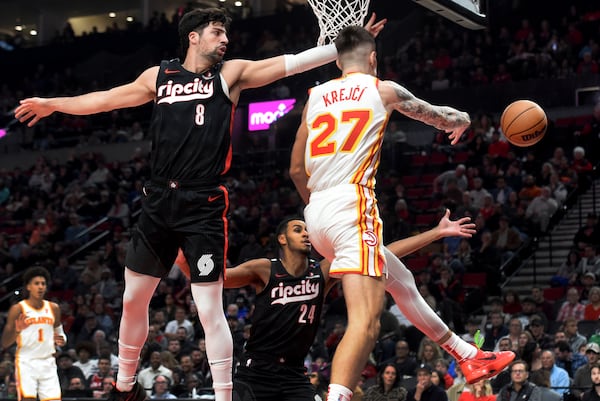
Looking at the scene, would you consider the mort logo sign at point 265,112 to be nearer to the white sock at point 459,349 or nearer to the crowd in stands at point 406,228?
the crowd in stands at point 406,228

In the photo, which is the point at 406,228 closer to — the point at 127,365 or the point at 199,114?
the point at 127,365

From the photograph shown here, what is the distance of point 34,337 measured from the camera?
11.5 meters

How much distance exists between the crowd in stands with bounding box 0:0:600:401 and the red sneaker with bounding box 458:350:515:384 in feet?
2.83

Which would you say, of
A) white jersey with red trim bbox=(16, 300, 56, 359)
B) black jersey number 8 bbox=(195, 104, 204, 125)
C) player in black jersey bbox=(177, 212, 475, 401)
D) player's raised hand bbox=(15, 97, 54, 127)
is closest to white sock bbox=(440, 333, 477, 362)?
player in black jersey bbox=(177, 212, 475, 401)

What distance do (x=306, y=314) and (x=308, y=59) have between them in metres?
2.03

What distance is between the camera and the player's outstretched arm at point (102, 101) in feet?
21.2

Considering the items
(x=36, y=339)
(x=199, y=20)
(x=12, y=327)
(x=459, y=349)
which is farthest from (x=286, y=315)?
(x=36, y=339)

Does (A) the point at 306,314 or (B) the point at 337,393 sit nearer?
(B) the point at 337,393

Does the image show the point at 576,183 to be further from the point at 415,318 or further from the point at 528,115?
the point at 415,318

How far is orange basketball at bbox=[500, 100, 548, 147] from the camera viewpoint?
7.46 metres

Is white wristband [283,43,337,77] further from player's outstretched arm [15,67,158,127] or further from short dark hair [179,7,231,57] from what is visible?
player's outstretched arm [15,67,158,127]

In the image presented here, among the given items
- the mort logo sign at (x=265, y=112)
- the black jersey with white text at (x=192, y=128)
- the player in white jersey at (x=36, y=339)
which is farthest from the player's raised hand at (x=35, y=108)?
the mort logo sign at (x=265, y=112)

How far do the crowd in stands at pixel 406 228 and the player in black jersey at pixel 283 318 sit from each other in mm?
1333

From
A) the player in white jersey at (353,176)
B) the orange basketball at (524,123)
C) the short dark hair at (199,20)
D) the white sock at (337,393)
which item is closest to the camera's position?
the white sock at (337,393)
